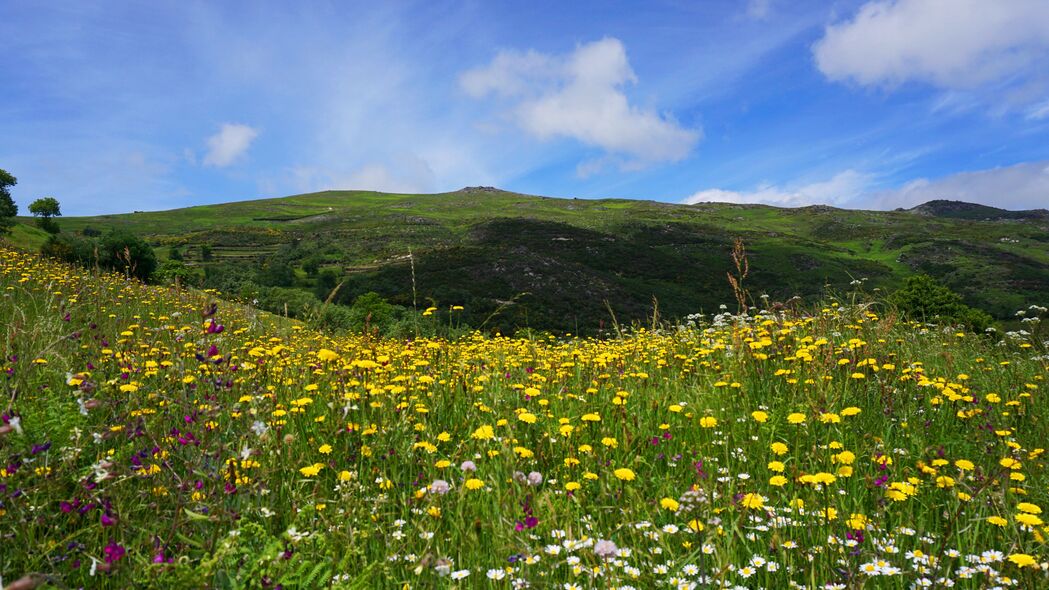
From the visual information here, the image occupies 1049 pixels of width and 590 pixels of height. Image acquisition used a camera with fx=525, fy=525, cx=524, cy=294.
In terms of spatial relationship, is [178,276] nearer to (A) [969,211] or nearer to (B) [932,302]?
(B) [932,302]

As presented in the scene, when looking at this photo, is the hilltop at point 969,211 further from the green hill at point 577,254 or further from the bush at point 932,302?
the bush at point 932,302

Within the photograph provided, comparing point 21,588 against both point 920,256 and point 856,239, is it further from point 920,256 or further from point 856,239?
point 856,239

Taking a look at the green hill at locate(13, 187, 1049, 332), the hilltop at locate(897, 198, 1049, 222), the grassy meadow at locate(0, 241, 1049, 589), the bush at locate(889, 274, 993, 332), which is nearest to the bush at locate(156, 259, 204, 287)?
the green hill at locate(13, 187, 1049, 332)

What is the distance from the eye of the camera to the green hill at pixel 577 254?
1676 inches

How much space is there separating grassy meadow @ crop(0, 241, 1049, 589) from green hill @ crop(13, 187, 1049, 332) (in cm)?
166

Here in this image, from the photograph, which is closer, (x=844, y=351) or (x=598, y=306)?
(x=844, y=351)

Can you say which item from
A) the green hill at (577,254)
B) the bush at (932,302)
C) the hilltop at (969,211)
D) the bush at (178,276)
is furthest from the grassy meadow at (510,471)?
the hilltop at (969,211)

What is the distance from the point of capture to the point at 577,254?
212 feet

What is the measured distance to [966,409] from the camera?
4156mm

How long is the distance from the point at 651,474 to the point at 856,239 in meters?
115

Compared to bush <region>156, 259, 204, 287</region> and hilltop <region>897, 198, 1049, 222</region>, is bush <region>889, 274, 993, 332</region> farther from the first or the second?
hilltop <region>897, 198, 1049, 222</region>

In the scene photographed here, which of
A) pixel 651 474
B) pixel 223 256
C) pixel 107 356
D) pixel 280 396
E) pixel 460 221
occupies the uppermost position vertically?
pixel 460 221

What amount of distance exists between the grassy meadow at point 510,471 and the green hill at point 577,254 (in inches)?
65.4

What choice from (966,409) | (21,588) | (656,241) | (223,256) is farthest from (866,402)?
(656,241)
